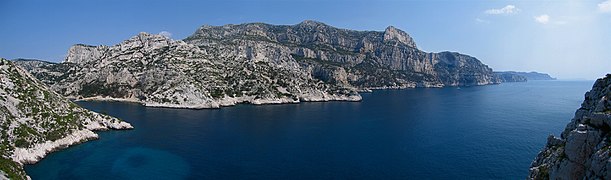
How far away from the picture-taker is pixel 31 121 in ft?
267

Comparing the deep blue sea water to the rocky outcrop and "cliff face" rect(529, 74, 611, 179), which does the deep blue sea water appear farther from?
"cliff face" rect(529, 74, 611, 179)

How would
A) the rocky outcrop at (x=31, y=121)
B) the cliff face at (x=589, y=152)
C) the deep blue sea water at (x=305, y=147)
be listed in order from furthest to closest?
the rocky outcrop at (x=31, y=121)
the deep blue sea water at (x=305, y=147)
the cliff face at (x=589, y=152)

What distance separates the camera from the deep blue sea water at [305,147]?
69750mm

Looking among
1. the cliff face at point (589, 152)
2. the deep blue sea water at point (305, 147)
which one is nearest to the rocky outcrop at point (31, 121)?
the deep blue sea water at point (305, 147)

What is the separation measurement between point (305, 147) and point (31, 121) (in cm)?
6063

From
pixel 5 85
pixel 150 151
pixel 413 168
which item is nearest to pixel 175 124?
pixel 150 151

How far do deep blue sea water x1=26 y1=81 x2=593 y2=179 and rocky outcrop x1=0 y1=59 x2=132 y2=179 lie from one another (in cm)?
317

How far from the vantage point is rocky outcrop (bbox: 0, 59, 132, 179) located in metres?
A: 71.3

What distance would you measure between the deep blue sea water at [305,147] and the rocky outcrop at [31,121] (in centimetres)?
317

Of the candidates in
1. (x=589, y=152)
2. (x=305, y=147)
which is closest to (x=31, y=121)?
(x=305, y=147)

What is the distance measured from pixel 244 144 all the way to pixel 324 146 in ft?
66.1

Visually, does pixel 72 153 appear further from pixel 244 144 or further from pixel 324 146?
pixel 324 146

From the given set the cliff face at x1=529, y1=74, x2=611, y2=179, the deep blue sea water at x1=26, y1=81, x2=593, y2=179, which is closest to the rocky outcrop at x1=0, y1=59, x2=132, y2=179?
the deep blue sea water at x1=26, y1=81, x2=593, y2=179

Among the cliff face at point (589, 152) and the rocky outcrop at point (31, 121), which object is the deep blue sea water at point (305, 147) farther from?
the cliff face at point (589, 152)
